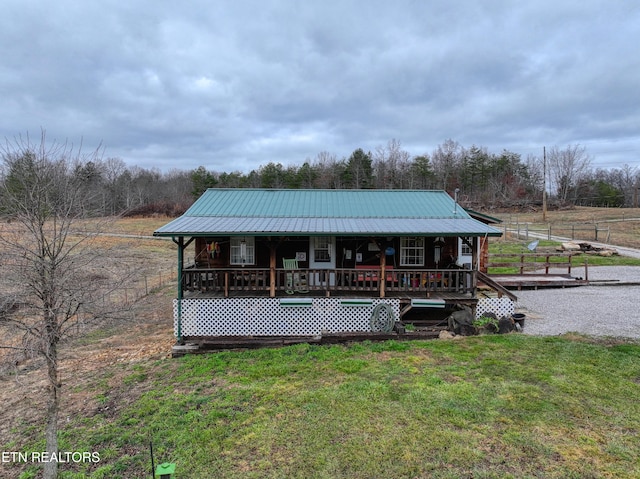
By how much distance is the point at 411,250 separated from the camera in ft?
42.1

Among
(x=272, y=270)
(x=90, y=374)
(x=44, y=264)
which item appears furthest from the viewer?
(x=272, y=270)

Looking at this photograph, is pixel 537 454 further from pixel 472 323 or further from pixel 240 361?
pixel 240 361

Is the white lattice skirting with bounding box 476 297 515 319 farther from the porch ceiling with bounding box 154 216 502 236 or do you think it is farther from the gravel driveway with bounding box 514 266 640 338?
the porch ceiling with bounding box 154 216 502 236

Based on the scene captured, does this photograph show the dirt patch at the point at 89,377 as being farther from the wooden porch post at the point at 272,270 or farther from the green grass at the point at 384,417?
the wooden porch post at the point at 272,270

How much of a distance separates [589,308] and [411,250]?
6.67 meters

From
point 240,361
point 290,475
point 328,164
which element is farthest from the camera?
point 328,164

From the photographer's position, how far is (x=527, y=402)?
6.33 meters

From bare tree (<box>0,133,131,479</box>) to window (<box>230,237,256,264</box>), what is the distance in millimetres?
6995

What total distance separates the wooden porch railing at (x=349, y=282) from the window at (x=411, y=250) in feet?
3.06

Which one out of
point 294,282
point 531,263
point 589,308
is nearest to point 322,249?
point 294,282

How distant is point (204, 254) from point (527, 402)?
10.7 meters

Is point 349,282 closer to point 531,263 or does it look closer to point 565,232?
point 531,263

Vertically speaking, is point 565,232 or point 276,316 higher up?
point 565,232

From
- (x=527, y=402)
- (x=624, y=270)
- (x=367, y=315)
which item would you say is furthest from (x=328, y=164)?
(x=527, y=402)
